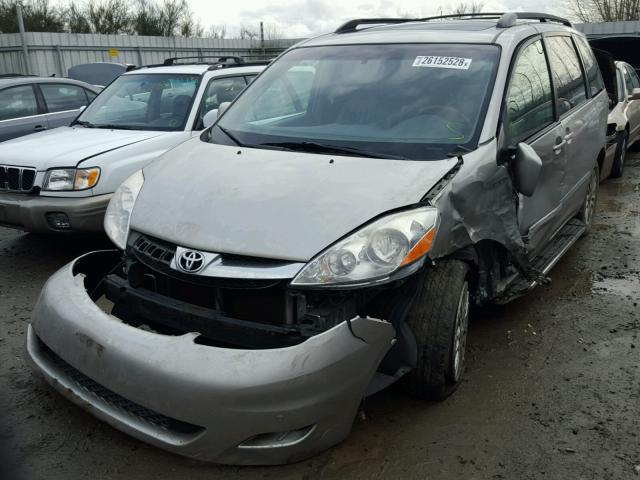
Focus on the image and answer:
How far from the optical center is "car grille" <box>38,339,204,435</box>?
2.45m

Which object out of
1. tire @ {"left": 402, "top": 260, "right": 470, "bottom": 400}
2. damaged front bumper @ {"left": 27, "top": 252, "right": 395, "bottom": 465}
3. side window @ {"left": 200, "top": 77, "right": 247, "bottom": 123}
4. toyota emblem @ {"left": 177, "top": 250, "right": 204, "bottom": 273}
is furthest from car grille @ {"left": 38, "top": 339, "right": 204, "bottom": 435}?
side window @ {"left": 200, "top": 77, "right": 247, "bottom": 123}

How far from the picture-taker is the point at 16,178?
5.11 m

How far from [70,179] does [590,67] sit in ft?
14.7

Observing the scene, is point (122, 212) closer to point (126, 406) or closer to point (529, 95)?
point (126, 406)

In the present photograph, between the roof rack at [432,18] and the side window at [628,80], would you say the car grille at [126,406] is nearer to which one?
the roof rack at [432,18]

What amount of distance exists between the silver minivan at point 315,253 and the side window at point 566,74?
0.41 meters

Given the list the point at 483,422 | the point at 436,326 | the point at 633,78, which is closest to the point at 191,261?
the point at 436,326

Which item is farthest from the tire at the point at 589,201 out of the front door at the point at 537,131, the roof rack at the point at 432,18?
the roof rack at the point at 432,18

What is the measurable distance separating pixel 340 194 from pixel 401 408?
3.68 feet

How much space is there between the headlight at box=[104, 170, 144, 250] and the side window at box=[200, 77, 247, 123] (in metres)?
2.85

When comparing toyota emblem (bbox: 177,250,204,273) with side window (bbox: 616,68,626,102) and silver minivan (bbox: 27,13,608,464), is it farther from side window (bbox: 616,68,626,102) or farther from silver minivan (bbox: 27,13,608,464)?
side window (bbox: 616,68,626,102)

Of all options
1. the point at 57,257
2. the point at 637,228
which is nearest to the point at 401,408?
the point at 57,257

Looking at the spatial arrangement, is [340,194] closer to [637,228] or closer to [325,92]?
[325,92]

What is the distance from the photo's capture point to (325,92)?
151 inches
